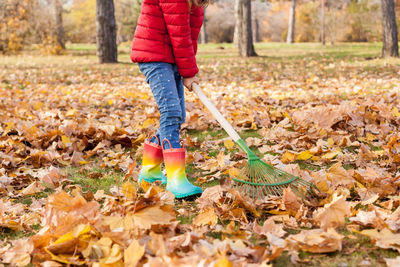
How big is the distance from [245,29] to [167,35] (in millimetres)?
10015

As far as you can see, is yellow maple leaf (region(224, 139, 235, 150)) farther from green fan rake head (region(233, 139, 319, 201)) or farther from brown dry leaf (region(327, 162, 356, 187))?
brown dry leaf (region(327, 162, 356, 187))

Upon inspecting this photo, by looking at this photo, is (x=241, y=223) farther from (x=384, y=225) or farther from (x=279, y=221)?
(x=384, y=225)

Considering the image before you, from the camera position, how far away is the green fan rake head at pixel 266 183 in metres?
2.34

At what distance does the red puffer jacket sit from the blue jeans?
2.2 inches

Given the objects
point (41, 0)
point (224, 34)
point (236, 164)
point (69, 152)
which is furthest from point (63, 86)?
point (224, 34)

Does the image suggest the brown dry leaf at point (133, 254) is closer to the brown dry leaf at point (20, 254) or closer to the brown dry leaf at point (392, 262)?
the brown dry leaf at point (20, 254)

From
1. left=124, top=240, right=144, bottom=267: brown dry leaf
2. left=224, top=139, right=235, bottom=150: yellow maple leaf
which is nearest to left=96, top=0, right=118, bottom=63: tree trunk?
left=224, top=139, right=235, bottom=150: yellow maple leaf

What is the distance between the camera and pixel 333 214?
2.02 meters

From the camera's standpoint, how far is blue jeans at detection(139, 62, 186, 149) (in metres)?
2.59

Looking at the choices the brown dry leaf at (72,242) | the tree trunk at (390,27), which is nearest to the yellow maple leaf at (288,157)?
the brown dry leaf at (72,242)

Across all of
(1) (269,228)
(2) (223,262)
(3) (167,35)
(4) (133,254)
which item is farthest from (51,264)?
(3) (167,35)

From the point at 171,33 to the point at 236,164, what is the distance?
1.17m

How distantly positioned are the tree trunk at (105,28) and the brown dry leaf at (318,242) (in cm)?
990

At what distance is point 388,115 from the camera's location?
159 inches
